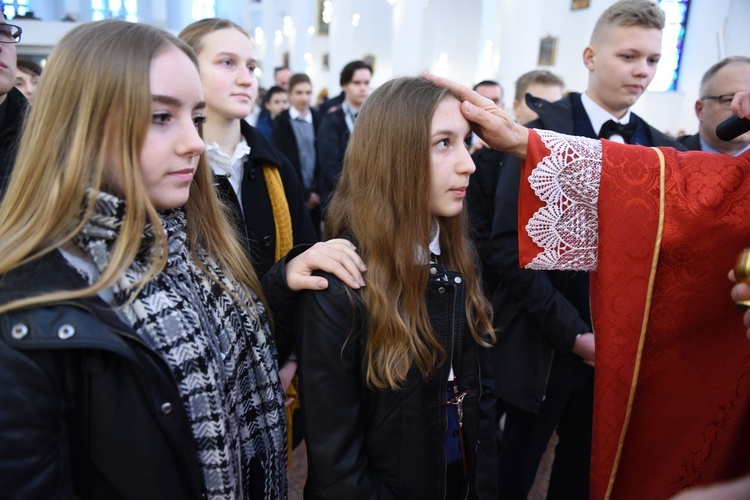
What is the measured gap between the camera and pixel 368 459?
141cm

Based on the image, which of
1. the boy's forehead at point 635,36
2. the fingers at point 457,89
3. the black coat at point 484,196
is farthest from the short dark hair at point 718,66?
the fingers at point 457,89

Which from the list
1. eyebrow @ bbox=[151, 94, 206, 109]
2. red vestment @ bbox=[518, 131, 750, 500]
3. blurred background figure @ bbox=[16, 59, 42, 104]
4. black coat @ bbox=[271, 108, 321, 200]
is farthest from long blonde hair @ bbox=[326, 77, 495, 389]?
black coat @ bbox=[271, 108, 321, 200]

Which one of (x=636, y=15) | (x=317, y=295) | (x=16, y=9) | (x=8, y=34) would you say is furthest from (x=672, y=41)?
(x=16, y=9)

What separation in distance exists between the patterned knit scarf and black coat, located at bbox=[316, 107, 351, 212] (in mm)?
3331

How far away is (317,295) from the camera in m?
1.34

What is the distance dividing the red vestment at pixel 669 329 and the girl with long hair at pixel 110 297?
3.41ft

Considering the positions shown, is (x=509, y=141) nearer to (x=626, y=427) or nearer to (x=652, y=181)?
(x=652, y=181)

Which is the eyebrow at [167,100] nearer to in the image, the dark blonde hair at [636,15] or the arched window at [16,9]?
the dark blonde hair at [636,15]

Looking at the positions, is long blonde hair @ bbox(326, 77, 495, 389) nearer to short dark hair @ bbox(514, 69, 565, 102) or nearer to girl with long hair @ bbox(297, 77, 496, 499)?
girl with long hair @ bbox(297, 77, 496, 499)

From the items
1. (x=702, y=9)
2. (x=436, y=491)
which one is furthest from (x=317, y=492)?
(x=702, y=9)

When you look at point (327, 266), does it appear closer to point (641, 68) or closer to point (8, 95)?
point (8, 95)

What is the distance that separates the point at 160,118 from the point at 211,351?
0.53 m

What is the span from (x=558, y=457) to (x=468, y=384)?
1.19 m

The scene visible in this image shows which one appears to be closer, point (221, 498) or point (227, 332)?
point (221, 498)
